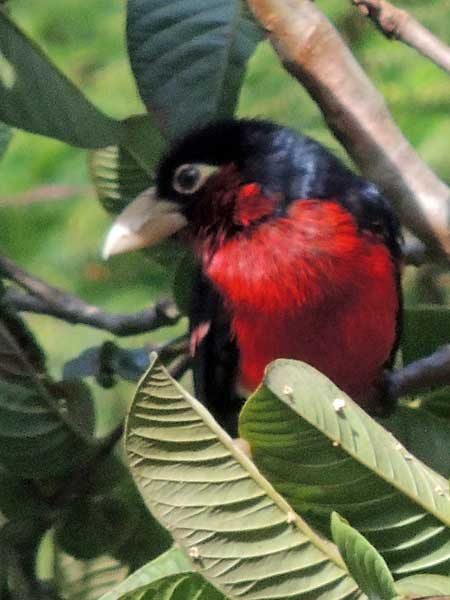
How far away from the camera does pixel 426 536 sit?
114 cm

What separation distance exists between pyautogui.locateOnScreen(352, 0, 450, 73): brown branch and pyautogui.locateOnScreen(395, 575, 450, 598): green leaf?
540 millimetres

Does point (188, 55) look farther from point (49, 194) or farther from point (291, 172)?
point (49, 194)

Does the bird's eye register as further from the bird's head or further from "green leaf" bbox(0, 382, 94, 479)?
"green leaf" bbox(0, 382, 94, 479)

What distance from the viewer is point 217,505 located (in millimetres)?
1175

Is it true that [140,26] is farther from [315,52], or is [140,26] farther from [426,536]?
[426,536]

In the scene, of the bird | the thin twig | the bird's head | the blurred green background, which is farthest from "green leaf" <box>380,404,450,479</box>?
the thin twig

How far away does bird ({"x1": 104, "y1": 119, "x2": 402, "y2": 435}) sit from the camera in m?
1.93

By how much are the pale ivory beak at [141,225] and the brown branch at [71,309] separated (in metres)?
0.09

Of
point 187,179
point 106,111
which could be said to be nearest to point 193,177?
point 187,179

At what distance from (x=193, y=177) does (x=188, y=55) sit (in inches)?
12.2

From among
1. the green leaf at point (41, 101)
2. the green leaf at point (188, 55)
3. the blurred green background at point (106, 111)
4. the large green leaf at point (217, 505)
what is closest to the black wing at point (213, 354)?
the green leaf at point (188, 55)

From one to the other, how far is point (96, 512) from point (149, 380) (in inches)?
19.8

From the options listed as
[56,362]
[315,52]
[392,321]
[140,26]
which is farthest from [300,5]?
[56,362]

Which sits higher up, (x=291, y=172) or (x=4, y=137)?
(x=4, y=137)
